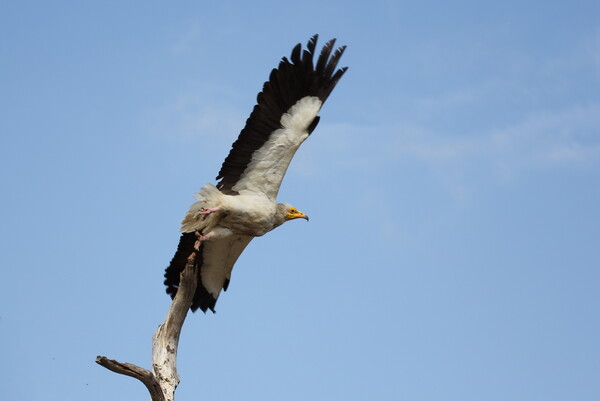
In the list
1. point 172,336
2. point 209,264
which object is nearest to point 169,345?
point 172,336

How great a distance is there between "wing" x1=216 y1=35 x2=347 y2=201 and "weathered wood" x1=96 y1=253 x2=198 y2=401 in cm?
130

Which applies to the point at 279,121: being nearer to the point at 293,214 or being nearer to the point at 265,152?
the point at 265,152

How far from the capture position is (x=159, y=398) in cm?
970

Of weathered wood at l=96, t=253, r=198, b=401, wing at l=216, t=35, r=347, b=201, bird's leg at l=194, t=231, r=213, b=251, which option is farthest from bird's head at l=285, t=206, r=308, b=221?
weathered wood at l=96, t=253, r=198, b=401

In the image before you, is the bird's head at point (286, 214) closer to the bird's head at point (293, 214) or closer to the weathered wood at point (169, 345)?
the bird's head at point (293, 214)

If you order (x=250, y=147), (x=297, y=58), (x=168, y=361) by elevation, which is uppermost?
(x=297, y=58)

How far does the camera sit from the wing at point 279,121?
11.2 m

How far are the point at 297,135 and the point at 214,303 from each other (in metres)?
2.84

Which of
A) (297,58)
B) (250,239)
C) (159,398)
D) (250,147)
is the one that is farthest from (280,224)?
(159,398)

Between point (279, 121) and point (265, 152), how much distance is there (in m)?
0.45

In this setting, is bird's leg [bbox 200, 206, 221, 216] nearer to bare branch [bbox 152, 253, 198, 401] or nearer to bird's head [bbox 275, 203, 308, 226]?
bare branch [bbox 152, 253, 198, 401]

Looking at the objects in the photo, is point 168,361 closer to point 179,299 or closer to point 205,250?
point 179,299

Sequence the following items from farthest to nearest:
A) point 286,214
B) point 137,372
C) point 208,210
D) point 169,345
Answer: point 286,214
point 208,210
point 169,345
point 137,372

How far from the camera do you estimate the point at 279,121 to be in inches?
441
